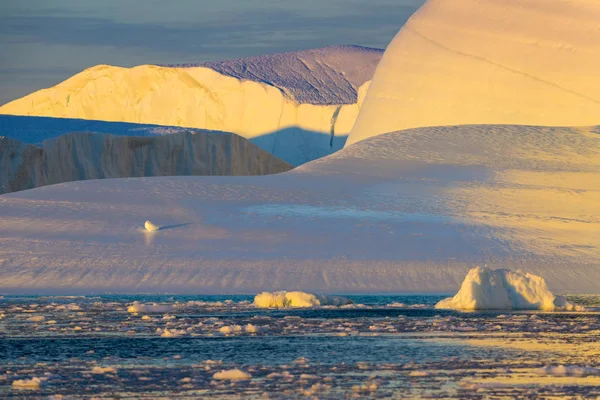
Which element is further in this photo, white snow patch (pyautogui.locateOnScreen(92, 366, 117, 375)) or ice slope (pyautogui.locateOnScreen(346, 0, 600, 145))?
ice slope (pyautogui.locateOnScreen(346, 0, 600, 145))

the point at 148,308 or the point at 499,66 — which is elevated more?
the point at 499,66

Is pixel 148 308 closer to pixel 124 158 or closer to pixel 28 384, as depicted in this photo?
pixel 28 384

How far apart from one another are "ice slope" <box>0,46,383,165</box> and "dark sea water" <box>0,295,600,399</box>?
86418 millimetres

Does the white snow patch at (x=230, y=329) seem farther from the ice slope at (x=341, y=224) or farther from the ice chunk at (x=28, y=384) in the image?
the ice slope at (x=341, y=224)

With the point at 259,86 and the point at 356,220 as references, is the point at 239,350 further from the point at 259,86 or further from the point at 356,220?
the point at 259,86

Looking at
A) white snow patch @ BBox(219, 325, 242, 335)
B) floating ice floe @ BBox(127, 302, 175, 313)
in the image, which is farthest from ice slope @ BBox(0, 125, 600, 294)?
white snow patch @ BBox(219, 325, 242, 335)

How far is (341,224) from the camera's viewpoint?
50906 mm

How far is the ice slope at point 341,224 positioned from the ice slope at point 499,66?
18.1 ft

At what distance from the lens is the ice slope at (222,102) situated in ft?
405

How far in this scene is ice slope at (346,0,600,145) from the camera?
230 feet

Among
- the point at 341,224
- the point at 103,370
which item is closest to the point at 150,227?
the point at 341,224

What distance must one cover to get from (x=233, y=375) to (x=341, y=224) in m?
28.5

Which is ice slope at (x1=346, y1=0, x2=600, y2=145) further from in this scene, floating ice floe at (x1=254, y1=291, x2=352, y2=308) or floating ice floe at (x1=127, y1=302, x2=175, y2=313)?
floating ice floe at (x1=127, y1=302, x2=175, y2=313)

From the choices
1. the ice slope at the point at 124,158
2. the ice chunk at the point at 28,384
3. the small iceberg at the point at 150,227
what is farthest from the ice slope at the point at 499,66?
the ice chunk at the point at 28,384
